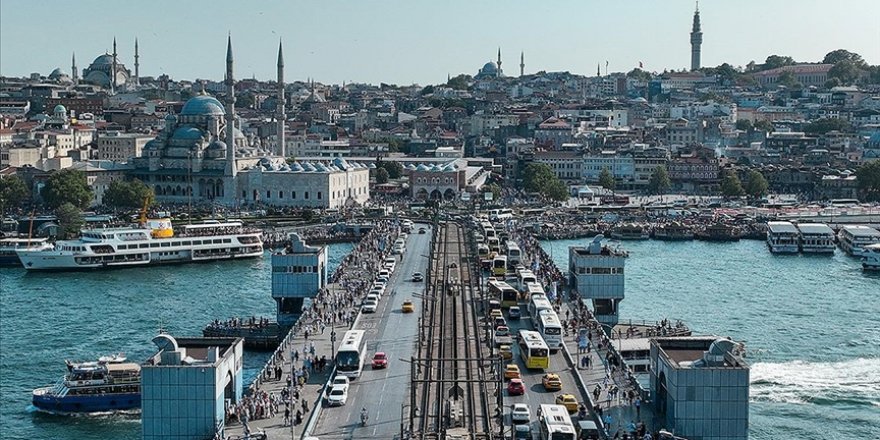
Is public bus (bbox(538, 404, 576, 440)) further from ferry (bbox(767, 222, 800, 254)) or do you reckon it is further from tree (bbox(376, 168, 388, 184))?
tree (bbox(376, 168, 388, 184))

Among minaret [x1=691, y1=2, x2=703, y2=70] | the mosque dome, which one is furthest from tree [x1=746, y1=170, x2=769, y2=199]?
minaret [x1=691, y1=2, x2=703, y2=70]

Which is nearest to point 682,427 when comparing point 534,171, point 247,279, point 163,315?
point 163,315

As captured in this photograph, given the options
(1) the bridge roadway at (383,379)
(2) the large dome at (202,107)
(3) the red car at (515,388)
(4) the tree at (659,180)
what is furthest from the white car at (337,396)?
(2) the large dome at (202,107)

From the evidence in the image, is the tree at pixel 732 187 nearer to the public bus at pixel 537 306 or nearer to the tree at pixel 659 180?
the tree at pixel 659 180

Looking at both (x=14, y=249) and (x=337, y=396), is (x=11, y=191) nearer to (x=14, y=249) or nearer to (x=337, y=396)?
(x=14, y=249)

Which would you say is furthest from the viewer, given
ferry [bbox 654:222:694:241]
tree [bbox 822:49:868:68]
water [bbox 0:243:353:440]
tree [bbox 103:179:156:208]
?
tree [bbox 822:49:868:68]

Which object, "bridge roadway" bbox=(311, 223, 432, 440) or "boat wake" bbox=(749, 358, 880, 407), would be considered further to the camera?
"boat wake" bbox=(749, 358, 880, 407)

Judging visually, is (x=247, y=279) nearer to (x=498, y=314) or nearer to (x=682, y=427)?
(x=498, y=314)
